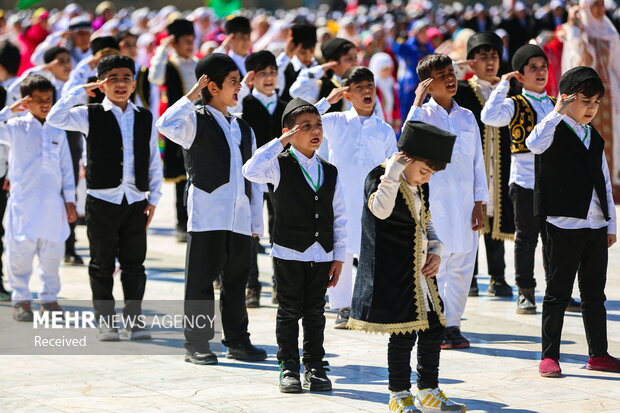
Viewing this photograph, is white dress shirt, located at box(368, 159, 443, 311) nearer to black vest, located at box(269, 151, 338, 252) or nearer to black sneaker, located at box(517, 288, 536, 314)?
black vest, located at box(269, 151, 338, 252)

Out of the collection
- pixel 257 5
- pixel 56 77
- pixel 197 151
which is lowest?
pixel 197 151

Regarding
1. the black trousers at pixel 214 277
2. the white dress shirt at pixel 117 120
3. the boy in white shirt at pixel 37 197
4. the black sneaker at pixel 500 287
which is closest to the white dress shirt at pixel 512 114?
the black sneaker at pixel 500 287

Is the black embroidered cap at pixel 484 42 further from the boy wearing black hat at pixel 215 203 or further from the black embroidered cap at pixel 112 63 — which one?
the black embroidered cap at pixel 112 63

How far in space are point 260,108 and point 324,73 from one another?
0.68 meters

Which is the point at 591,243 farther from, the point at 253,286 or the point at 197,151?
the point at 253,286

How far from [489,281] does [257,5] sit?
48.7 metres

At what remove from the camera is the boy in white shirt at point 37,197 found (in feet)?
31.0

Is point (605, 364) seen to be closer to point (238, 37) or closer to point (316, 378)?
point (316, 378)

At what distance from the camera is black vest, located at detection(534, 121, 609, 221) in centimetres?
741

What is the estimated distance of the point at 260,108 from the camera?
10.2 meters

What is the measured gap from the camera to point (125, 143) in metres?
8.55

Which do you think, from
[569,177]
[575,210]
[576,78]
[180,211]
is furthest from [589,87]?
[180,211]

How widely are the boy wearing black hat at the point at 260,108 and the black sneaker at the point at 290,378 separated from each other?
2834 mm

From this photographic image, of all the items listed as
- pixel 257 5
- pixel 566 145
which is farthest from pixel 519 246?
pixel 257 5
